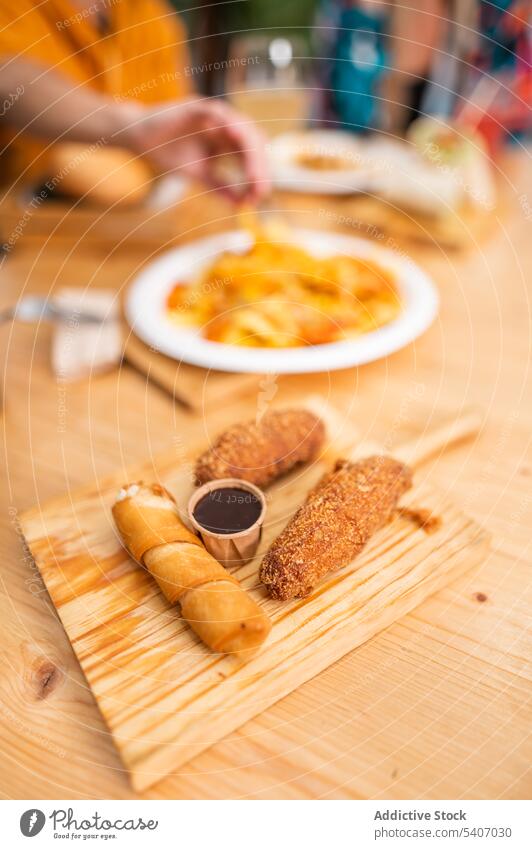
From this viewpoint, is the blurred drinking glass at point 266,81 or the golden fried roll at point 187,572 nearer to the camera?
the golden fried roll at point 187,572

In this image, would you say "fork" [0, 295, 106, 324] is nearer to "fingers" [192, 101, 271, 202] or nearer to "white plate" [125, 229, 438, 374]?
"white plate" [125, 229, 438, 374]

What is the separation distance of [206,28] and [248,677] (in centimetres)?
519

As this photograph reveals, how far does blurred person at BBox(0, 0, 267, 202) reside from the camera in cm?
176

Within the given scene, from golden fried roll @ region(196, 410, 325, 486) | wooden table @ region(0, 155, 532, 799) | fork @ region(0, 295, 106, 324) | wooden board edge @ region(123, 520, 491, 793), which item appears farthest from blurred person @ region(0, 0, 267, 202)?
wooden board edge @ region(123, 520, 491, 793)

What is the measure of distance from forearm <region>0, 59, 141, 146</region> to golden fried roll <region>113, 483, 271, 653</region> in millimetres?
1338

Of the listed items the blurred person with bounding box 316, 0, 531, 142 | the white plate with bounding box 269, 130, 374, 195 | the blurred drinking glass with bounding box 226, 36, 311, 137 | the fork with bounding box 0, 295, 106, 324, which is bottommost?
the fork with bounding box 0, 295, 106, 324

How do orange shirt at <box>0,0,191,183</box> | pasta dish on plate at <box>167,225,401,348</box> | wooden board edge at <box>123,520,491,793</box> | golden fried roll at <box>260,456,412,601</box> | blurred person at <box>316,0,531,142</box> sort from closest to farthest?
1. wooden board edge at <box>123,520,491,793</box>
2. golden fried roll at <box>260,456,412,601</box>
3. pasta dish on plate at <box>167,225,401,348</box>
4. orange shirt at <box>0,0,191,183</box>
5. blurred person at <box>316,0,531,142</box>

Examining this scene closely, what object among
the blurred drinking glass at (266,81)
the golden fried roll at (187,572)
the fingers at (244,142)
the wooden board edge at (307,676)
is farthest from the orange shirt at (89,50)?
the wooden board edge at (307,676)

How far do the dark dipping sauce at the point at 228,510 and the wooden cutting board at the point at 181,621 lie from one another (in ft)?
0.25

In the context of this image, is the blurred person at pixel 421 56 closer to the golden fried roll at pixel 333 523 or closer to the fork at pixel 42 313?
the fork at pixel 42 313

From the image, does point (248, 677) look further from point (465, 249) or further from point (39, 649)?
Result: point (465, 249)

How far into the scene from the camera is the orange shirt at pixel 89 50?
7.11 feet

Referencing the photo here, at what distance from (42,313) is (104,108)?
74cm
